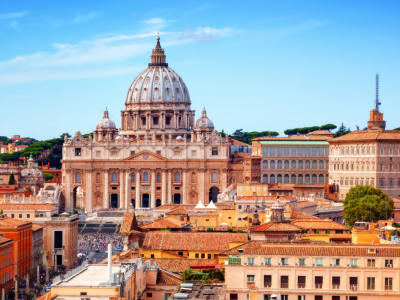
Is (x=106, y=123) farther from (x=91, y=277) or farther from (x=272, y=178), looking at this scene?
(x=91, y=277)

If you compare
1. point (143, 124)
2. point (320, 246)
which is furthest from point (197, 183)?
point (320, 246)

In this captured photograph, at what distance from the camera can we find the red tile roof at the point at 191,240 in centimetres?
5112

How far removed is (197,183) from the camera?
14938 cm

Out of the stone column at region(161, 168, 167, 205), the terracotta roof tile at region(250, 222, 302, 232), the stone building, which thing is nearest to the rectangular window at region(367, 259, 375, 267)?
the terracotta roof tile at region(250, 222, 302, 232)

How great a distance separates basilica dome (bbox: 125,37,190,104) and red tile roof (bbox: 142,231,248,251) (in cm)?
11842

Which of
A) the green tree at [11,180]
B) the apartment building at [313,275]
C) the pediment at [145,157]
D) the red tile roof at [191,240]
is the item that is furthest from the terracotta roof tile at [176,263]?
the green tree at [11,180]

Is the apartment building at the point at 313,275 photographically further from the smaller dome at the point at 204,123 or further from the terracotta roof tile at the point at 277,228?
the smaller dome at the point at 204,123

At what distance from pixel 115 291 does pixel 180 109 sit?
452 ft

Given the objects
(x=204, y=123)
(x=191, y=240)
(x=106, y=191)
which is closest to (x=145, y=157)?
(x=106, y=191)

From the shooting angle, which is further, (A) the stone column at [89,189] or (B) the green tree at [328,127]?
(B) the green tree at [328,127]

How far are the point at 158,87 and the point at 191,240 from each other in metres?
120

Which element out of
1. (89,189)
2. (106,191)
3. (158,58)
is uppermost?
(158,58)

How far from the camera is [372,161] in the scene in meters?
117

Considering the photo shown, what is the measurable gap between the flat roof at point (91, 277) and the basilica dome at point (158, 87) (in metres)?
132
